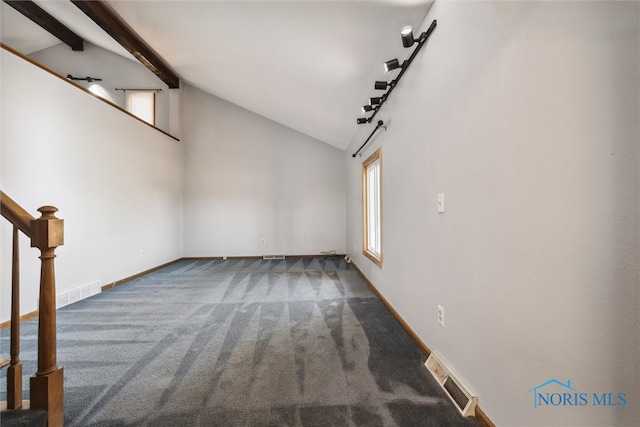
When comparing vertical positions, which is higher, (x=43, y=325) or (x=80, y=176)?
(x=80, y=176)

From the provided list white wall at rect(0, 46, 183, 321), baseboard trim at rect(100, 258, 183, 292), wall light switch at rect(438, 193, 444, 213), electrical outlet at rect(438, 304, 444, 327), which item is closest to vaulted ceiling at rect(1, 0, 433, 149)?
wall light switch at rect(438, 193, 444, 213)

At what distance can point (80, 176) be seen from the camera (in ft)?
9.23

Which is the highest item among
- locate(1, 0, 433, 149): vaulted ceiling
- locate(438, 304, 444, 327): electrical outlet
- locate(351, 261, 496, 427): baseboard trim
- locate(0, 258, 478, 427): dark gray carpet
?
locate(1, 0, 433, 149): vaulted ceiling

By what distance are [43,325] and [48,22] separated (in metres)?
5.55

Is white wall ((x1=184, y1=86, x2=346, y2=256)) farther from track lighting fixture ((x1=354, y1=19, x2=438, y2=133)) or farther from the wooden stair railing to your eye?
the wooden stair railing

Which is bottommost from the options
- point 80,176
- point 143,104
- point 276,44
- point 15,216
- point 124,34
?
point 15,216

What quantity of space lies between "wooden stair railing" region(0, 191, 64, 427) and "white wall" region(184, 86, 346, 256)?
4087 mm

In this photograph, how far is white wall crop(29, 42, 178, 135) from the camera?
4.51 m

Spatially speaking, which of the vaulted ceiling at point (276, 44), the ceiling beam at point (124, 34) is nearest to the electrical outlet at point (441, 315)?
the vaulted ceiling at point (276, 44)

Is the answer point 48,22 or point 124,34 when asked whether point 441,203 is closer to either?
point 124,34

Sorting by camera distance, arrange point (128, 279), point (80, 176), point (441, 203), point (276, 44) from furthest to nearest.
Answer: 1. point (128, 279)
2. point (80, 176)
3. point (276, 44)
4. point (441, 203)

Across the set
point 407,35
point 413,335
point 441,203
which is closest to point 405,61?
point 407,35

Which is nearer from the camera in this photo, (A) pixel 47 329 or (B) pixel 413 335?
(A) pixel 47 329

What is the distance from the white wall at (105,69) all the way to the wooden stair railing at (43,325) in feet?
14.8
